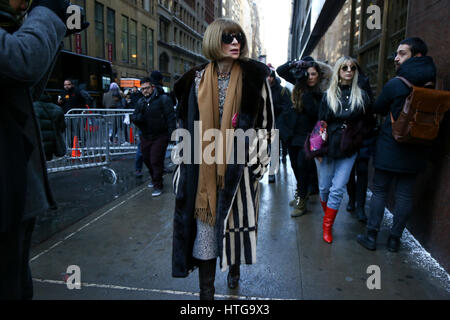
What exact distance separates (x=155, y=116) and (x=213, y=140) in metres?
3.81

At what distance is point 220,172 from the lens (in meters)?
2.32

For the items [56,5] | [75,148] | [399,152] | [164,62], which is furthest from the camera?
[164,62]

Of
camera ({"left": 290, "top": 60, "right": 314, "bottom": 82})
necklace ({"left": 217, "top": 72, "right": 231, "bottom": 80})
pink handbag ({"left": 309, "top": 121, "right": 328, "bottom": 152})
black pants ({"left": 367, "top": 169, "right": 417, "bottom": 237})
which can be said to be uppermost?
camera ({"left": 290, "top": 60, "right": 314, "bottom": 82})

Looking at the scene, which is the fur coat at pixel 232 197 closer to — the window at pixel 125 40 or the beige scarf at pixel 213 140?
the beige scarf at pixel 213 140

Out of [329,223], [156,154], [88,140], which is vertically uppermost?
[88,140]

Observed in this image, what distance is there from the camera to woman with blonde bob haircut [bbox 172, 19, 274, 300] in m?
2.33

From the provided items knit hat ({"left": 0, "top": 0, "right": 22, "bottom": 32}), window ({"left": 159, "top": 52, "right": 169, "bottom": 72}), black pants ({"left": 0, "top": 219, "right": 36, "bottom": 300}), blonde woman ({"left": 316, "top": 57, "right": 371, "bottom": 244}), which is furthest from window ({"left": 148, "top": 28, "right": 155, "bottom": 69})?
black pants ({"left": 0, "top": 219, "right": 36, "bottom": 300})

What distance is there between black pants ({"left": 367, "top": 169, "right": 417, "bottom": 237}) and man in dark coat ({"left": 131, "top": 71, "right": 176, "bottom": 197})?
3.48 meters

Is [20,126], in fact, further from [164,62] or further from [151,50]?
[164,62]

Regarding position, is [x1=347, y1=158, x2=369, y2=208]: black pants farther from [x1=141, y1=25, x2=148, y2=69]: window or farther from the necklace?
[x1=141, y1=25, x2=148, y2=69]: window

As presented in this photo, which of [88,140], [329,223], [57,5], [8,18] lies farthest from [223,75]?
[88,140]

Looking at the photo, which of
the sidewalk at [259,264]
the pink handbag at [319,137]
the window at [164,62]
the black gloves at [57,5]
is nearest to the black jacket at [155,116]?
the sidewalk at [259,264]

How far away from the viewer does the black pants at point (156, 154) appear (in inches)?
231
